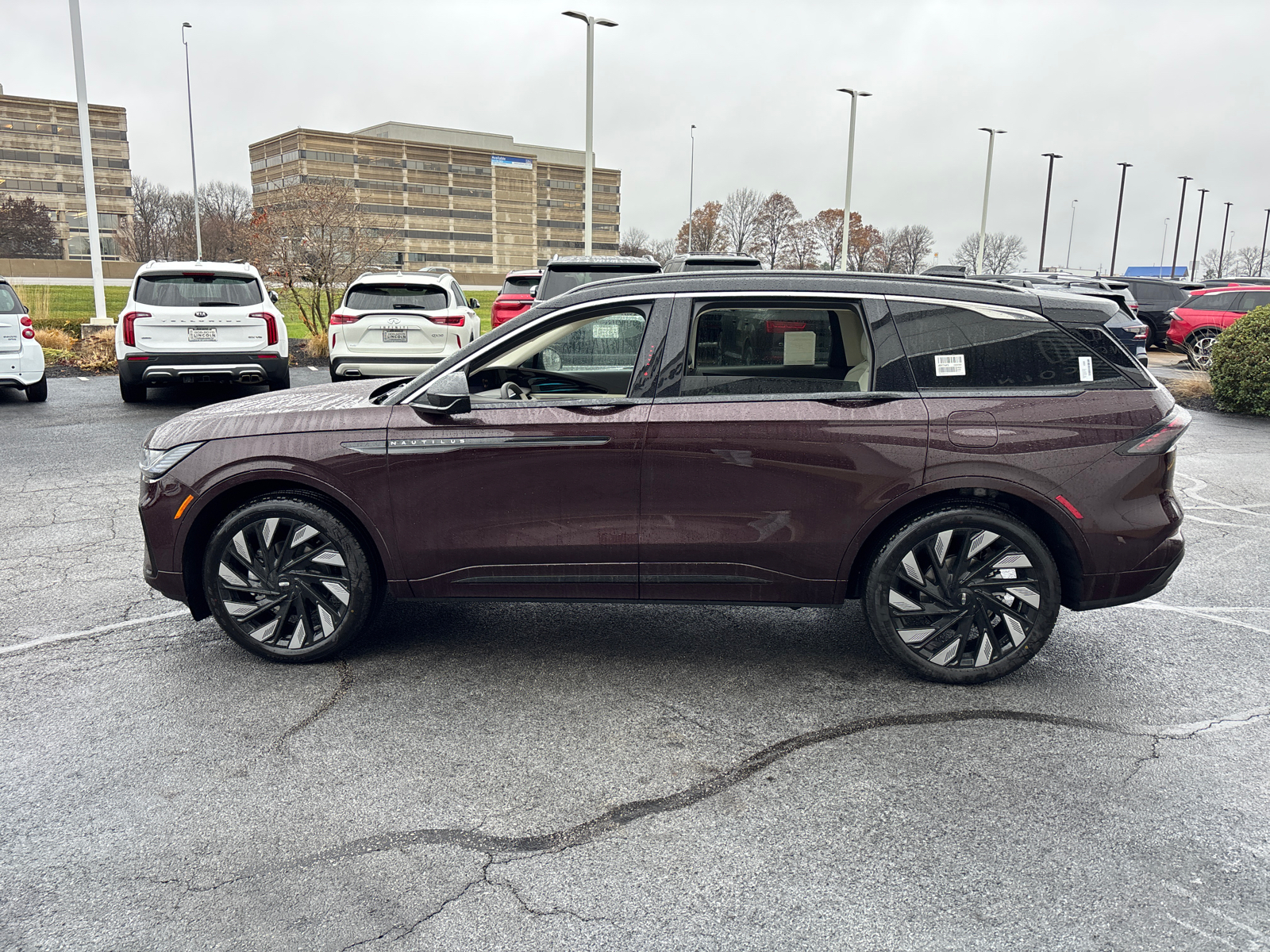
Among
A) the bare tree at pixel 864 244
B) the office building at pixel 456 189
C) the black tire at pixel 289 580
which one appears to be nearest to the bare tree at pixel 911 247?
the bare tree at pixel 864 244

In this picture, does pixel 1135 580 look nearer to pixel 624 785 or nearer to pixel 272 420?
pixel 624 785

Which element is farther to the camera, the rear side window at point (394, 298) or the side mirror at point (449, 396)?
the rear side window at point (394, 298)

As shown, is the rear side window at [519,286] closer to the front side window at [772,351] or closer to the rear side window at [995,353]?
the front side window at [772,351]

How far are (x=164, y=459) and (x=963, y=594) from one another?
3609mm

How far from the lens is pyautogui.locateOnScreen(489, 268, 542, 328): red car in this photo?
15328mm

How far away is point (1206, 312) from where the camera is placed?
21.6 metres

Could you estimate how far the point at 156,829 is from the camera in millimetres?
3016

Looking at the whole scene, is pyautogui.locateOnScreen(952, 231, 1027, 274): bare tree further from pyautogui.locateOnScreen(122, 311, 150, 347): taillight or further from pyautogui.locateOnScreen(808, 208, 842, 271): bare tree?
pyautogui.locateOnScreen(122, 311, 150, 347): taillight

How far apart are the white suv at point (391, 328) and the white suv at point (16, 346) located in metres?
3.86

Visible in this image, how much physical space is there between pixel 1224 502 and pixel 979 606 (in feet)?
17.5

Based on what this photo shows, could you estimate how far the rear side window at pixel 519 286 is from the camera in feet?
54.6

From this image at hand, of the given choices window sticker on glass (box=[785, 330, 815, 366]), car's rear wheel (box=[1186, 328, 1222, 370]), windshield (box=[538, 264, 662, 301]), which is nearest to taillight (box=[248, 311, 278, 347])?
windshield (box=[538, 264, 662, 301])

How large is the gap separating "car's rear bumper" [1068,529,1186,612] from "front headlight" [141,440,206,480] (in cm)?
398

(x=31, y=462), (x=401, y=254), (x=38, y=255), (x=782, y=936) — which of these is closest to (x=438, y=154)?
(x=38, y=255)
